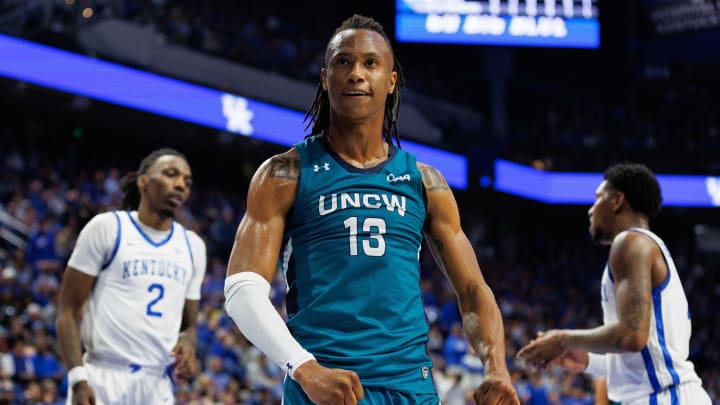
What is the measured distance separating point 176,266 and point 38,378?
4660 mm

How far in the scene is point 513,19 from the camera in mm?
20891

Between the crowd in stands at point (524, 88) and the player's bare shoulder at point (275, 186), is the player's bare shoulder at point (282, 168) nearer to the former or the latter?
the player's bare shoulder at point (275, 186)

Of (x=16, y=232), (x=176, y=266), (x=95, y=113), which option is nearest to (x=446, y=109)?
(x=95, y=113)

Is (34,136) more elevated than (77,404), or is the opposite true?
(34,136)

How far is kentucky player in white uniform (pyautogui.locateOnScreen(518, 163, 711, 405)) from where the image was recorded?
4371mm

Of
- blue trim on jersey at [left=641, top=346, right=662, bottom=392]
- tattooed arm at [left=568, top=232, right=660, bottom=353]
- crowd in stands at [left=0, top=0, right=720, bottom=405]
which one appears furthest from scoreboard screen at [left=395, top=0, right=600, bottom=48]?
blue trim on jersey at [left=641, top=346, right=662, bottom=392]

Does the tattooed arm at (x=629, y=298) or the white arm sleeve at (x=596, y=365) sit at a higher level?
the tattooed arm at (x=629, y=298)

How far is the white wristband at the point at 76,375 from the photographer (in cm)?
468

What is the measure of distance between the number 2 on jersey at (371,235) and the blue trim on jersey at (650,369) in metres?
2.06

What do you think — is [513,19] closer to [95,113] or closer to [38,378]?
[95,113]

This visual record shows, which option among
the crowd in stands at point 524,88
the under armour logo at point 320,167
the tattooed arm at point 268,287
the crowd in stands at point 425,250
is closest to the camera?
the tattooed arm at point 268,287

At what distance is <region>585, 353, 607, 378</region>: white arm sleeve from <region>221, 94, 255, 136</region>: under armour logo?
497 inches

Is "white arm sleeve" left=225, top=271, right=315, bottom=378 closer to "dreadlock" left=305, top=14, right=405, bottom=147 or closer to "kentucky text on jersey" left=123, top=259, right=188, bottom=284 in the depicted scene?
"dreadlock" left=305, top=14, right=405, bottom=147

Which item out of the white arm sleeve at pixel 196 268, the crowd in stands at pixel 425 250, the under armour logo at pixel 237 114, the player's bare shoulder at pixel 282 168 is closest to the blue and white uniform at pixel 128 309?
the white arm sleeve at pixel 196 268
